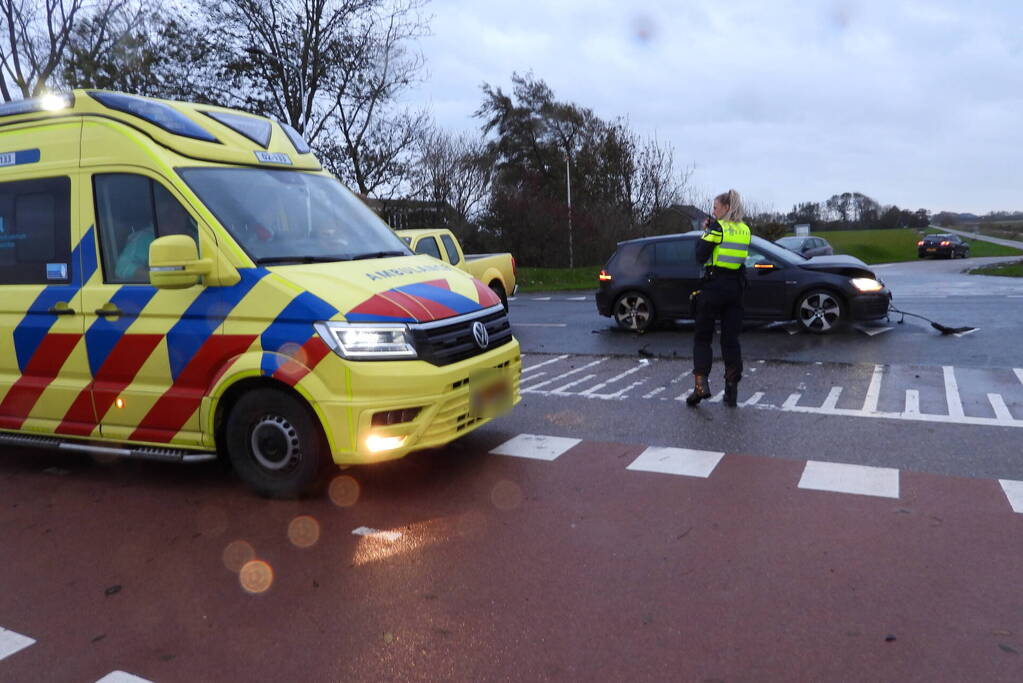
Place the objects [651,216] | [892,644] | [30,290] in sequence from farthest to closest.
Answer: [651,216]
[30,290]
[892,644]

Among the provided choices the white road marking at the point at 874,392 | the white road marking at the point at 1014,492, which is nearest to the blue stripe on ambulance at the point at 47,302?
the white road marking at the point at 1014,492

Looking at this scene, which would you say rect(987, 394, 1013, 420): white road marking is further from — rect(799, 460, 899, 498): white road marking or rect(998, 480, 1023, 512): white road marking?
rect(799, 460, 899, 498): white road marking

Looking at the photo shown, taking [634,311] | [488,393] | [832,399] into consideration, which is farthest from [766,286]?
[488,393]

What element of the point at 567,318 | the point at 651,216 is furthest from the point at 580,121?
the point at 567,318

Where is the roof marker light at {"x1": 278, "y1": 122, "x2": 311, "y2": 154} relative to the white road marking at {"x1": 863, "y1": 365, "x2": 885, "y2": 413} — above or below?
above

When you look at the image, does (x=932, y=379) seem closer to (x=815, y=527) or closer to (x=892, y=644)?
(x=815, y=527)

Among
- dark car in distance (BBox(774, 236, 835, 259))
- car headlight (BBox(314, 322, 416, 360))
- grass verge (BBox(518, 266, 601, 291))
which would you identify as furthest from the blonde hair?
dark car in distance (BBox(774, 236, 835, 259))

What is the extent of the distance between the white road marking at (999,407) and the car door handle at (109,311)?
6609mm

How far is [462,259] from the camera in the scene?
45.5 feet

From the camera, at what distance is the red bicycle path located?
10.1 ft

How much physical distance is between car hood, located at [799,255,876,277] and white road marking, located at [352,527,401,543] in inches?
345

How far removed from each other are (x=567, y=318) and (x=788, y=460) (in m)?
9.91

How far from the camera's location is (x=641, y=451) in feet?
19.0

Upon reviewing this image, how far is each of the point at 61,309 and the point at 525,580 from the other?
365 cm
